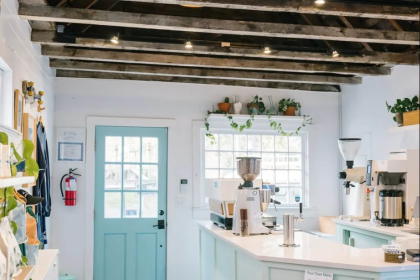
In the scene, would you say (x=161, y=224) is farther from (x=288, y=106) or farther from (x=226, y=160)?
(x=288, y=106)

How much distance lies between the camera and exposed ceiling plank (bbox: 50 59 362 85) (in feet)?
17.6

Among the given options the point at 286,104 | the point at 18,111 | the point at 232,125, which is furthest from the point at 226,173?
the point at 18,111

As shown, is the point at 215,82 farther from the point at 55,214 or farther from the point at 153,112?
the point at 55,214

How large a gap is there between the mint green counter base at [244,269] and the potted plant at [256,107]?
76.4 inches

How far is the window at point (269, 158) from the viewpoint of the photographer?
6.23 metres

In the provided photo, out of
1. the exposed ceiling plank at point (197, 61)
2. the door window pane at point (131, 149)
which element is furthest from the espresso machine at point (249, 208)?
the door window pane at point (131, 149)

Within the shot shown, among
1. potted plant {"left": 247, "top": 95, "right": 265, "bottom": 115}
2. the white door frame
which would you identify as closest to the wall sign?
the white door frame

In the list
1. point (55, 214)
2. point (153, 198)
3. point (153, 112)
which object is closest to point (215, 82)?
point (153, 112)

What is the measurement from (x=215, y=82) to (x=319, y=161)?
1833 millimetres

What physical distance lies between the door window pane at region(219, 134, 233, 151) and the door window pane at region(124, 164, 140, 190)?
1.18m

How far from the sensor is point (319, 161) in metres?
6.45

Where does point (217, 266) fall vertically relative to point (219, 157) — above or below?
below

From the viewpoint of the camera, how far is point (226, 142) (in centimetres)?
627

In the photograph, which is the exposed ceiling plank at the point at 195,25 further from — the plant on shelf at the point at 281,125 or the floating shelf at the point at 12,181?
the plant on shelf at the point at 281,125
